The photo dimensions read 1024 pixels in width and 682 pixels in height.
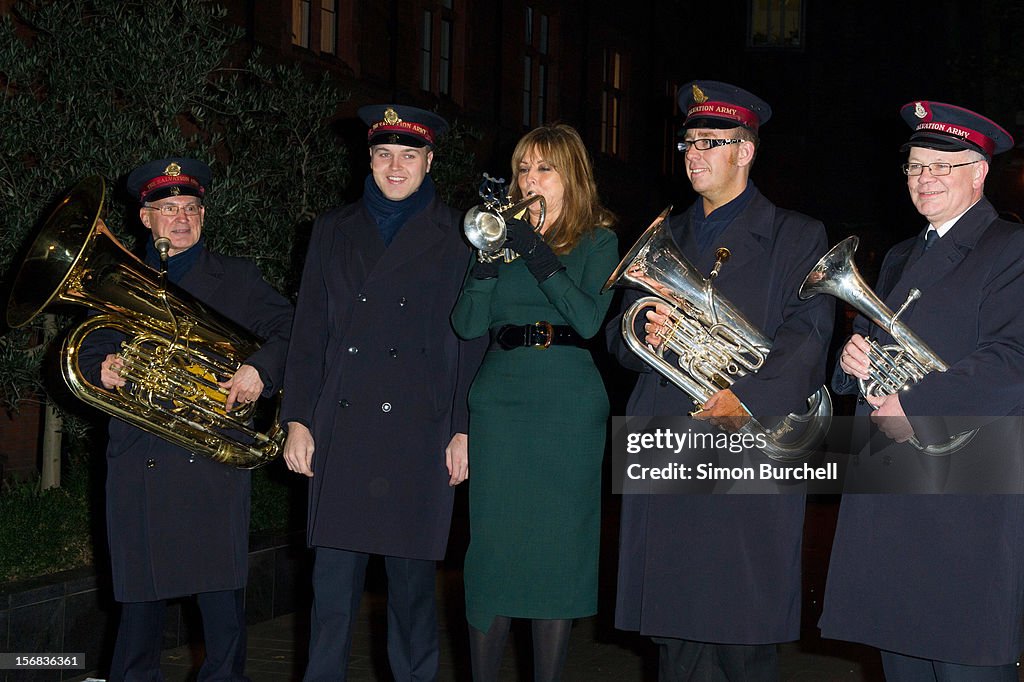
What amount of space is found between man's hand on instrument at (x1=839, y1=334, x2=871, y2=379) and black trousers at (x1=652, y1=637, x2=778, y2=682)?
101 cm

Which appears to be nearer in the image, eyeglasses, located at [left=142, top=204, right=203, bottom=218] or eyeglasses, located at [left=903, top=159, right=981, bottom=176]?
eyeglasses, located at [left=903, top=159, right=981, bottom=176]

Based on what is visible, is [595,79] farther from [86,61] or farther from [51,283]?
[51,283]

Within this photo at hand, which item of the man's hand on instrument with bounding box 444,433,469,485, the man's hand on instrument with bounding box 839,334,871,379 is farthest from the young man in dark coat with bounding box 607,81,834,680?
the man's hand on instrument with bounding box 444,433,469,485

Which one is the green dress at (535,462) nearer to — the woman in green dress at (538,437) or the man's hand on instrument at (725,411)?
the woman in green dress at (538,437)

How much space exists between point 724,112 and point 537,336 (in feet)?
3.47

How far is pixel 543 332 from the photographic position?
4.89 meters

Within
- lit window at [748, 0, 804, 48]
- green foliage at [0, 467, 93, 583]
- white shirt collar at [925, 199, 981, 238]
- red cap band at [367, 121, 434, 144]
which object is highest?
lit window at [748, 0, 804, 48]

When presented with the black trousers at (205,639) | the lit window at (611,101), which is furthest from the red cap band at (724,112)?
the lit window at (611,101)

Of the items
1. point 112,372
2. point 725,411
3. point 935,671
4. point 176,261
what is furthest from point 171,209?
point 935,671

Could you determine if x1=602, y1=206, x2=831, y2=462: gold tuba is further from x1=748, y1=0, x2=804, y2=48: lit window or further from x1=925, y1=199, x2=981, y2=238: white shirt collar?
x1=748, y1=0, x2=804, y2=48: lit window

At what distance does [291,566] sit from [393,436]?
3.25 m

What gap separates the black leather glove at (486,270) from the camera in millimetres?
4855

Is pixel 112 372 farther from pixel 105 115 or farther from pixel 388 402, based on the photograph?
pixel 105 115

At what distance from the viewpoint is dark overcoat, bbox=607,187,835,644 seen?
4.51m
